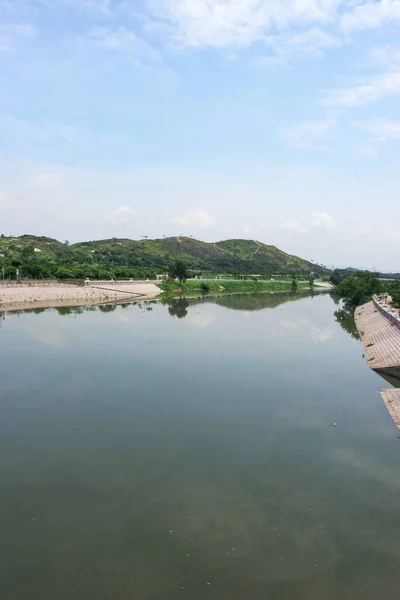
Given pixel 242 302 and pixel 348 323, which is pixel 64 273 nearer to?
pixel 242 302

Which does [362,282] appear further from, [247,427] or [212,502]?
[212,502]

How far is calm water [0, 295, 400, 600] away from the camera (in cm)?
853

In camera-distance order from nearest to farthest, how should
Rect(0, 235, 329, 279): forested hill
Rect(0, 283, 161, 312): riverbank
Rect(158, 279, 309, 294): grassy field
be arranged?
Rect(0, 283, 161, 312): riverbank
Rect(0, 235, 329, 279): forested hill
Rect(158, 279, 309, 294): grassy field

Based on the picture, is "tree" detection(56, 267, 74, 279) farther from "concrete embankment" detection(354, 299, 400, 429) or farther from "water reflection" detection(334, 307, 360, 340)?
"concrete embankment" detection(354, 299, 400, 429)

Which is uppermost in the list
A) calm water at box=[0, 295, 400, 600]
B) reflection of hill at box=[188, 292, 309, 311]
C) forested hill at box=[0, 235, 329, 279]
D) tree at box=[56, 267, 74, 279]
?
forested hill at box=[0, 235, 329, 279]

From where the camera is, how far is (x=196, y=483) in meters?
11.9

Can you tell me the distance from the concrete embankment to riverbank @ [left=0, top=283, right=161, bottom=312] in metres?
43.4

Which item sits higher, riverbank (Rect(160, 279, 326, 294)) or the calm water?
riverbank (Rect(160, 279, 326, 294))

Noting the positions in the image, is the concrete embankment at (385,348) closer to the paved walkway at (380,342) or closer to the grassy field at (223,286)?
the paved walkway at (380,342)

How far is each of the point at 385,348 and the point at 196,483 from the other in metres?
21.9

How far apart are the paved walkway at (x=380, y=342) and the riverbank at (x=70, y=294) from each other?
43.1 meters

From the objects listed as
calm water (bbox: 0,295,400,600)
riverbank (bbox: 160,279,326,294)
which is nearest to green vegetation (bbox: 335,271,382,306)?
riverbank (bbox: 160,279,326,294)

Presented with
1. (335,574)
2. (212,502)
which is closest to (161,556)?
(212,502)

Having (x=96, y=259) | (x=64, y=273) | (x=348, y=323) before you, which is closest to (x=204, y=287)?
(x=64, y=273)
